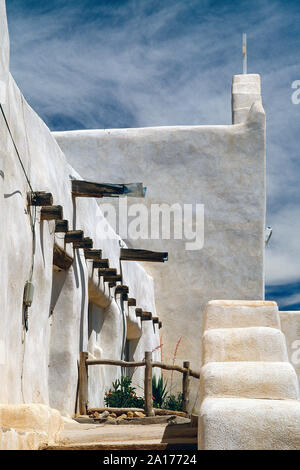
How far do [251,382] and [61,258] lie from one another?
5.13m

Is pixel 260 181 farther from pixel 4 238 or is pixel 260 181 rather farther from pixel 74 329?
pixel 4 238

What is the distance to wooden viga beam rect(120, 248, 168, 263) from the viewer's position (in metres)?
13.6

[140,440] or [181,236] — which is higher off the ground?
[181,236]

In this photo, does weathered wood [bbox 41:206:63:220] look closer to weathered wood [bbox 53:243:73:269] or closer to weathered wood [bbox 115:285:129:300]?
weathered wood [bbox 53:243:73:269]

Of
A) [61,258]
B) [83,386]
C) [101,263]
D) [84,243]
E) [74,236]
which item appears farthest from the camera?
[101,263]

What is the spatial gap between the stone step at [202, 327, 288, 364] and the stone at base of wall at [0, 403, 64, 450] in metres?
1.35

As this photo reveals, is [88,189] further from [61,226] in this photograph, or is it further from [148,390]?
[148,390]

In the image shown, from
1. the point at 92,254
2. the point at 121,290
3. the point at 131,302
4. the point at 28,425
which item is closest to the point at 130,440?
the point at 28,425

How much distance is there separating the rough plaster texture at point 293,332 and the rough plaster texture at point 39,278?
530cm

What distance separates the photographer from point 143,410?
35.0 feet

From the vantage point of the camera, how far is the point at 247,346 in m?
5.54

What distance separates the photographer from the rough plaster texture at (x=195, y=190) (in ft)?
59.5
